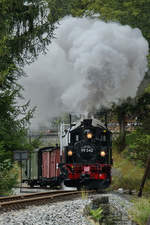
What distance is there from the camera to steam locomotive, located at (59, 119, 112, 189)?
1398 centimetres

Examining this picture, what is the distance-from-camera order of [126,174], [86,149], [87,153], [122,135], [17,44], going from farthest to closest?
1. [122,135]
2. [126,174]
3. [17,44]
4. [87,153]
5. [86,149]

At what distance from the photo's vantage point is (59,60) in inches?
623

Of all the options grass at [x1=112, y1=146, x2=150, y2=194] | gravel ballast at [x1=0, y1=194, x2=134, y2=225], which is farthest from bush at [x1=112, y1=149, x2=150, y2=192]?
gravel ballast at [x1=0, y1=194, x2=134, y2=225]

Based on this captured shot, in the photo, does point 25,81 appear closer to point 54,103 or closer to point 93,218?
point 54,103

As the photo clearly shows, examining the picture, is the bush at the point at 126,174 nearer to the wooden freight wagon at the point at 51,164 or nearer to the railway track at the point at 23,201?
the wooden freight wagon at the point at 51,164

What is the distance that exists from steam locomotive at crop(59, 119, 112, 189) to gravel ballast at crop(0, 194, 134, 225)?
12.2ft

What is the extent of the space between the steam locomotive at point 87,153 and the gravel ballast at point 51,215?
12.2ft

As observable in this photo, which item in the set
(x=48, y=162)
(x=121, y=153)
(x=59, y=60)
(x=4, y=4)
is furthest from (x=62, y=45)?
(x=121, y=153)

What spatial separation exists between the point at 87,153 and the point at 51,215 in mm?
5602

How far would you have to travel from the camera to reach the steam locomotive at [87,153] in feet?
45.9

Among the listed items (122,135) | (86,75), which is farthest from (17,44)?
(122,135)

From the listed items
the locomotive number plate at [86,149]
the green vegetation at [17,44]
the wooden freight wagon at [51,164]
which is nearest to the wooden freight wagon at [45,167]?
the wooden freight wagon at [51,164]

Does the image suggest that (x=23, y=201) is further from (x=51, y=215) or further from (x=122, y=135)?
(x=122, y=135)

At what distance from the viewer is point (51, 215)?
859 cm
